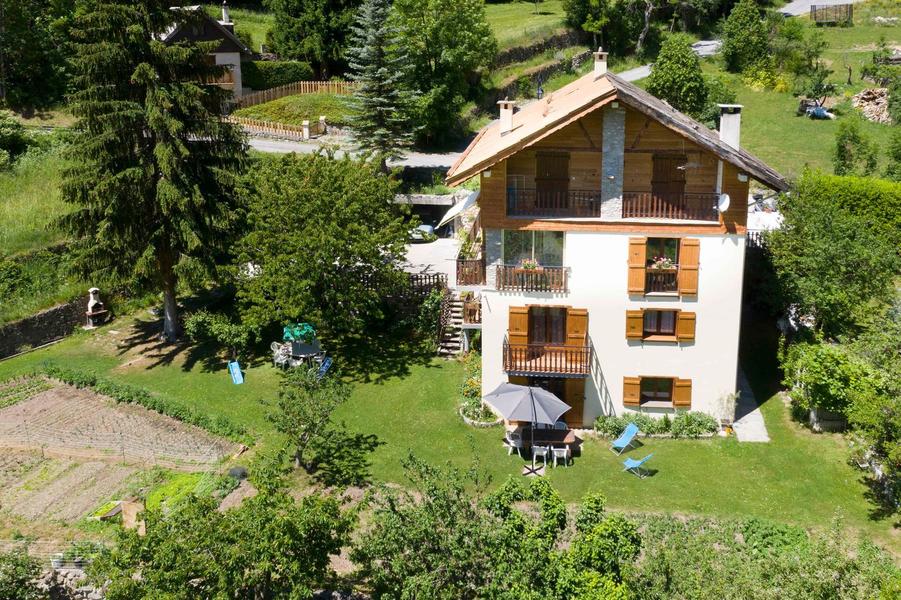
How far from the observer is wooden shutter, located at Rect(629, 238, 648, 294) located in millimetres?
26766

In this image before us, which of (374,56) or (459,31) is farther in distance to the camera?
(459,31)

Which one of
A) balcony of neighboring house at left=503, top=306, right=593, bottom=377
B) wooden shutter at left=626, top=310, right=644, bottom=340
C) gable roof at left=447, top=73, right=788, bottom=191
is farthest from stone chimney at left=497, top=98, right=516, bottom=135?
wooden shutter at left=626, top=310, right=644, bottom=340

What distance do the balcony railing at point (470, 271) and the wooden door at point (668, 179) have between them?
19.3 feet

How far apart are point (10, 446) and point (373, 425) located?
453 inches

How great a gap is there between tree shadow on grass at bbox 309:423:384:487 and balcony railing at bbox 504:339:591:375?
16.0ft

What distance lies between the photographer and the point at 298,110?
59.7 m

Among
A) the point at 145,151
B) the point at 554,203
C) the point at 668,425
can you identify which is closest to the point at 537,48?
the point at 145,151

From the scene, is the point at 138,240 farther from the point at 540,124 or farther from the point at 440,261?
the point at 540,124

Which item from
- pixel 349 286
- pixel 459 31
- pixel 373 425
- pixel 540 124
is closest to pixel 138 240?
pixel 349 286

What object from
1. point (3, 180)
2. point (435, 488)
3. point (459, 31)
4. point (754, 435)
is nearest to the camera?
point (435, 488)

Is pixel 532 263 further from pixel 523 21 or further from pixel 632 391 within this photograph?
pixel 523 21

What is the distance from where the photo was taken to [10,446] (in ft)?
92.0

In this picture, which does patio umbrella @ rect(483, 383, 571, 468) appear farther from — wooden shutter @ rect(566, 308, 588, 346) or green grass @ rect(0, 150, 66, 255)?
green grass @ rect(0, 150, 66, 255)

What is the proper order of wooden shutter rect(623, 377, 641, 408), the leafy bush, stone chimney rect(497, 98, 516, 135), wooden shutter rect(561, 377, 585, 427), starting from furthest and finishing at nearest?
stone chimney rect(497, 98, 516, 135) < wooden shutter rect(561, 377, 585, 427) < wooden shutter rect(623, 377, 641, 408) < the leafy bush
